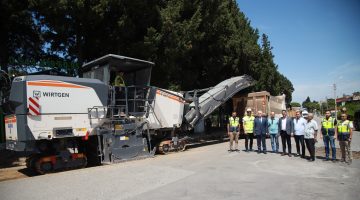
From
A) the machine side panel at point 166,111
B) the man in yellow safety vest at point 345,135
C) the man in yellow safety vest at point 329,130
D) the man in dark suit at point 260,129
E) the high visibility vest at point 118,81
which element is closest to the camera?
the man in yellow safety vest at point 345,135

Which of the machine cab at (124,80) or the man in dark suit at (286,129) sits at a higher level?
the machine cab at (124,80)

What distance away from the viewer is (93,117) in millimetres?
11273

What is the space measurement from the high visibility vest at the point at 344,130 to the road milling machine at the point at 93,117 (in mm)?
6568

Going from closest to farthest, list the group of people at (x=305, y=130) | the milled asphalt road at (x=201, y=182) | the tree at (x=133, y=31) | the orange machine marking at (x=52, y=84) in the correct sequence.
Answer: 1. the milled asphalt road at (x=201, y=182)
2. the orange machine marking at (x=52, y=84)
3. the group of people at (x=305, y=130)
4. the tree at (x=133, y=31)

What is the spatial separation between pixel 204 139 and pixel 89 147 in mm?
10631

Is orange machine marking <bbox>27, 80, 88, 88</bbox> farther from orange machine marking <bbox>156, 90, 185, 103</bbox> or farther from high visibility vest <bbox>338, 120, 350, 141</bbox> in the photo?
high visibility vest <bbox>338, 120, 350, 141</bbox>

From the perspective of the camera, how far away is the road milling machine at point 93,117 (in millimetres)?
9922

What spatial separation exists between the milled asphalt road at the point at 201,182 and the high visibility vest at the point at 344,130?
2.87ft

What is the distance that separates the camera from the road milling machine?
9.92 meters

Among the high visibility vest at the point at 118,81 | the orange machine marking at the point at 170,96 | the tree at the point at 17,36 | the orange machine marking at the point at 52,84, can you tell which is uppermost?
the tree at the point at 17,36

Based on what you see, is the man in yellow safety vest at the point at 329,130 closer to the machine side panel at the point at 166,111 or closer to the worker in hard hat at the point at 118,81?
the machine side panel at the point at 166,111

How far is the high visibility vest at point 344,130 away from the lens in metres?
10.5

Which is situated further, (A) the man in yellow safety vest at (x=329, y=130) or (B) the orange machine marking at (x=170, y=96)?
(B) the orange machine marking at (x=170, y=96)

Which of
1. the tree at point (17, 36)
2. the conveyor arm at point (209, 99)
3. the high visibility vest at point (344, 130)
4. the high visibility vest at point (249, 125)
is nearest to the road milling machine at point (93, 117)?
the conveyor arm at point (209, 99)
